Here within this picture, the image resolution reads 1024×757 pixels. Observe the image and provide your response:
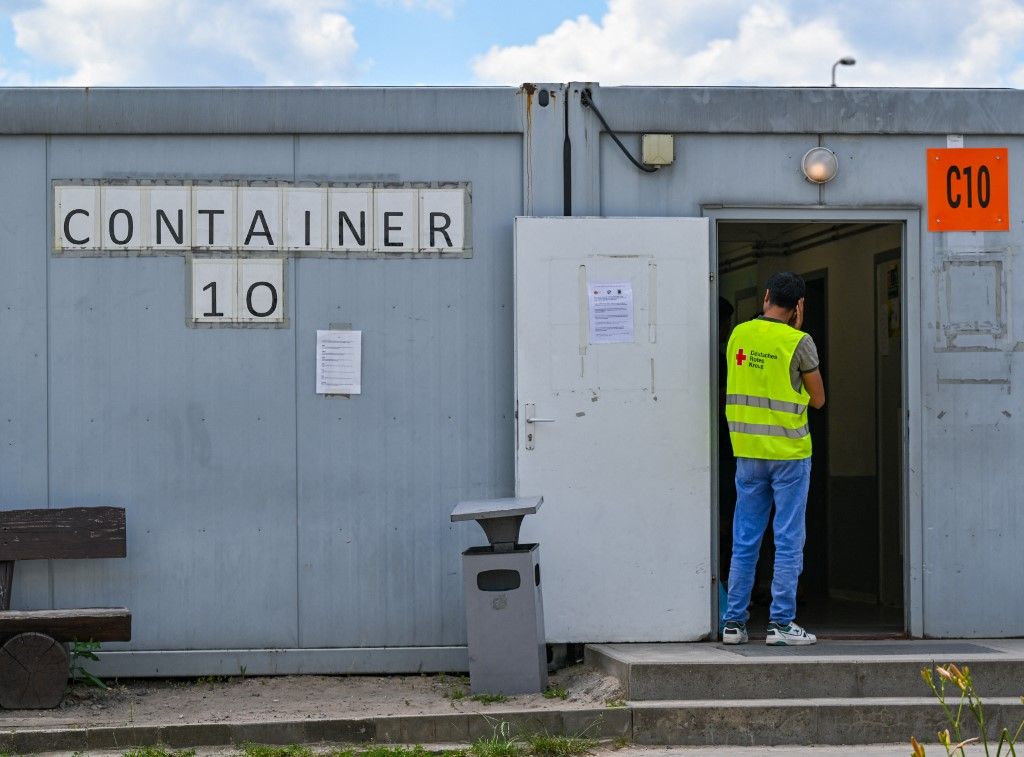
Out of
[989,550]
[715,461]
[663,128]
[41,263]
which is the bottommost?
[989,550]

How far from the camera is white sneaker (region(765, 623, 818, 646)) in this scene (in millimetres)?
6527

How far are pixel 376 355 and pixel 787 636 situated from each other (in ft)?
8.53

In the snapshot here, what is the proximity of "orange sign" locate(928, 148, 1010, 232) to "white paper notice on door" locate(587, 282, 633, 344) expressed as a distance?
173cm

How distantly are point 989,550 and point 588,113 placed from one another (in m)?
3.20

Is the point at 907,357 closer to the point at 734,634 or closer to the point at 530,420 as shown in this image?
the point at 734,634

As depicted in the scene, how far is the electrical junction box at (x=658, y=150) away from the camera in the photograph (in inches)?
271

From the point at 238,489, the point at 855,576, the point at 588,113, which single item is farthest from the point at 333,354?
the point at 855,576

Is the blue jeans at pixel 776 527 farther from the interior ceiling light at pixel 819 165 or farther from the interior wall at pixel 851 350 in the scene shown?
the interior wall at pixel 851 350

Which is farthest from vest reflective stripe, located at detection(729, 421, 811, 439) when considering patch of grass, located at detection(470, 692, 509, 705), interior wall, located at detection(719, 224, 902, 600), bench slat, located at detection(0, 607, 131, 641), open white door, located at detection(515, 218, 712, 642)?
bench slat, located at detection(0, 607, 131, 641)

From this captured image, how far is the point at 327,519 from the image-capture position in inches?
271

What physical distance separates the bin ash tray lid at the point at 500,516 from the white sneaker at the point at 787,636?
1379mm

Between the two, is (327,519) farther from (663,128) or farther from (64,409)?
(663,128)

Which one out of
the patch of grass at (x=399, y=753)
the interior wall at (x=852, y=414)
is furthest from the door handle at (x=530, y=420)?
the interior wall at (x=852, y=414)

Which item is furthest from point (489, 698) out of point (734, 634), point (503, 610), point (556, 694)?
point (734, 634)
